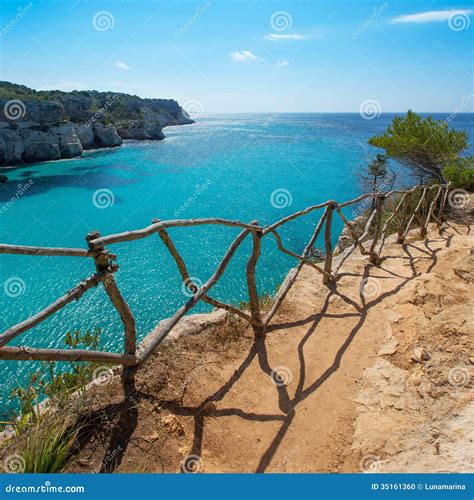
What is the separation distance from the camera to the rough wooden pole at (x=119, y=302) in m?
3.08

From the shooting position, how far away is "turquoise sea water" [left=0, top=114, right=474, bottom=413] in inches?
564

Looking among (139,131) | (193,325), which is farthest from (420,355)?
(139,131)

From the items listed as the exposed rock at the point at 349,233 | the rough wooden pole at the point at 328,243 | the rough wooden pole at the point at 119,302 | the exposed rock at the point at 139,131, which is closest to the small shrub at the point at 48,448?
the rough wooden pole at the point at 119,302

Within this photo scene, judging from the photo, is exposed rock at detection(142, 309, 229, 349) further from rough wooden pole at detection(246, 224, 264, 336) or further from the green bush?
the green bush

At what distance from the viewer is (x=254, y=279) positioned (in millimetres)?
4594

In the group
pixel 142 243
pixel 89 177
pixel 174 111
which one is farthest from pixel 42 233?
pixel 174 111

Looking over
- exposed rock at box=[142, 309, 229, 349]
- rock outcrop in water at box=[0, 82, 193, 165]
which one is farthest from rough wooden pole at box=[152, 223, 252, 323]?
rock outcrop in water at box=[0, 82, 193, 165]

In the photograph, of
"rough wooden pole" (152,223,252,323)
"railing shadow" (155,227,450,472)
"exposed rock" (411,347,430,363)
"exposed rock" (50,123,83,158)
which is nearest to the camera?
"railing shadow" (155,227,450,472)

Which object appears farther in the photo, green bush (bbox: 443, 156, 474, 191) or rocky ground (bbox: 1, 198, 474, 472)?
green bush (bbox: 443, 156, 474, 191)

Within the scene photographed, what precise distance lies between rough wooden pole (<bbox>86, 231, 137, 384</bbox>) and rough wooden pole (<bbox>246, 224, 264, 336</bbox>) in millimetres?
1791

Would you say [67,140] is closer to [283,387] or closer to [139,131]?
[139,131]

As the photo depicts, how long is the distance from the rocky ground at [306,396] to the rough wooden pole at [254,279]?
21 centimetres

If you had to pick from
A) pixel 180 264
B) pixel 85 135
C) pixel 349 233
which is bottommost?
pixel 349 233

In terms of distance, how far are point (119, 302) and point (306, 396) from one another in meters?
2.49
